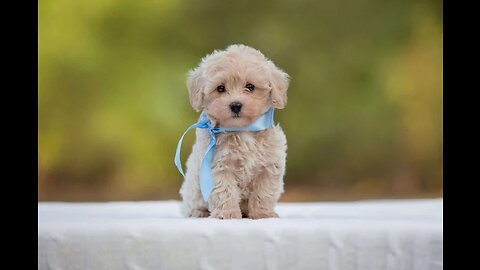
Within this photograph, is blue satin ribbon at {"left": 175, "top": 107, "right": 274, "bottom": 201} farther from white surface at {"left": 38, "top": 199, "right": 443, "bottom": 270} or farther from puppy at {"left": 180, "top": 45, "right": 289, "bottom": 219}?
white surface at {"left": 38, "top": 199, "right": 443, "bottom": 270}

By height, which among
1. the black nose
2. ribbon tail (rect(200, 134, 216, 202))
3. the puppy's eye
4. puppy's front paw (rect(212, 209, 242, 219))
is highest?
the puppy's eye

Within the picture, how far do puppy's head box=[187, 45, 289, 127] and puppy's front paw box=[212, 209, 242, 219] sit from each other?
49 cm

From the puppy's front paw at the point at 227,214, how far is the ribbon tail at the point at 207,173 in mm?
101

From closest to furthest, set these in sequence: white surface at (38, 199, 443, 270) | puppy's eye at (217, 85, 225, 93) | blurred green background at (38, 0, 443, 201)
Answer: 1. white surface at (38, 199, 443, 270)
2. puppy's eye at (217, 85, 225, 93)
3. blurred green background at (38, 0, 443, 201)

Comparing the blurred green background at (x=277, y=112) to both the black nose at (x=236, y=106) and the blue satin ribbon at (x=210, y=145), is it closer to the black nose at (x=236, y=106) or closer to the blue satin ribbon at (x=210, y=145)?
the blue satin ribbon at (x=210, y=145)

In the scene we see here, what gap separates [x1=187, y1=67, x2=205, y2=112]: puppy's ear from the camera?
3.80 meters

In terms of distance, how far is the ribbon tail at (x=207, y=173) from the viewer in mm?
3777

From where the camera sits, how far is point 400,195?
527 cm

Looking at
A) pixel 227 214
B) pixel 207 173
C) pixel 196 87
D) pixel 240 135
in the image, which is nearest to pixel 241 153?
pixel 240 135

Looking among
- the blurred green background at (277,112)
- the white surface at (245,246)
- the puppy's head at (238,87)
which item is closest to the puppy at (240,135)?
the puppy's head at (238,87)

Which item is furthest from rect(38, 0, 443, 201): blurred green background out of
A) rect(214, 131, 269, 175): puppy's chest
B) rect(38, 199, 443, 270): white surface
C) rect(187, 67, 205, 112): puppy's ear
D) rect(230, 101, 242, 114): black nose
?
rect(38, 199, 443, 270): white surface

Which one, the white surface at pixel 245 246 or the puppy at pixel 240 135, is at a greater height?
the puppy at pixel 240 135

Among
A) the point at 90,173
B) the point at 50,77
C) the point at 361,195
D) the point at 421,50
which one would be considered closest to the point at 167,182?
the point at 90,173

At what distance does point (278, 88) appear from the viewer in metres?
3.79
